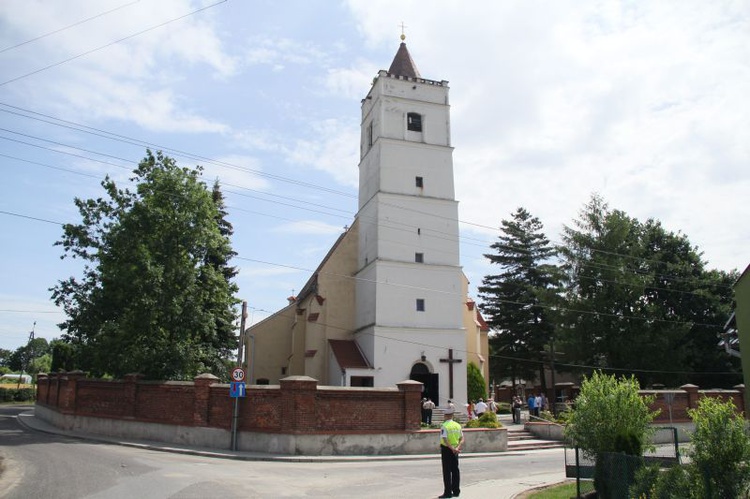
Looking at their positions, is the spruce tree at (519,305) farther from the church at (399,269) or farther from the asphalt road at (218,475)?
the asphalt road at (218,475)

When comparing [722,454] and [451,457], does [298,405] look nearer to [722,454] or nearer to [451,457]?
[451,457]

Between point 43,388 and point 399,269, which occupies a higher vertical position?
point 399,269

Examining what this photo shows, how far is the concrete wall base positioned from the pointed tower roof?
22781mm

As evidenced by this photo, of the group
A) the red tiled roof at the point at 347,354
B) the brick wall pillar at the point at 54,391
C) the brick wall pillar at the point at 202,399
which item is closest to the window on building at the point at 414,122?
the red tiled roof at the point at 347,354

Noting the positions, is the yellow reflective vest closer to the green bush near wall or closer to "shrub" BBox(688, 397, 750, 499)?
"shrub" BBox(688, 397, 750, 499)

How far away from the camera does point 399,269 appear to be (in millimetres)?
32312

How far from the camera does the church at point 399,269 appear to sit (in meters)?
31.2

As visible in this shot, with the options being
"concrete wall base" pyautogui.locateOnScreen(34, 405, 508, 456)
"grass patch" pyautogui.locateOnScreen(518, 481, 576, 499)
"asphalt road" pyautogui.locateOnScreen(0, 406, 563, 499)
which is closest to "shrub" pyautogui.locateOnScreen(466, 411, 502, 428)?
"concrete wall base" pyautogui.locateOnScreen(34, 405, 508, 456)

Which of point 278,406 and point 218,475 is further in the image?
point 278,406

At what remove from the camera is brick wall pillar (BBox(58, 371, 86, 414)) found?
964 inches

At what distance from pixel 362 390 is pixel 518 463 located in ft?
18.1

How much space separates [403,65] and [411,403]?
2317 cm

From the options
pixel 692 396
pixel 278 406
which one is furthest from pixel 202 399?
pixel 692 396

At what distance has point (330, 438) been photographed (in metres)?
19.0
